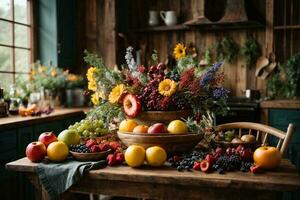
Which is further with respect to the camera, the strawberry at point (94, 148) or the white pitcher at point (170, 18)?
the white pitcher at point (170, 18)

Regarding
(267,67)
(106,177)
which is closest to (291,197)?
(267,67)

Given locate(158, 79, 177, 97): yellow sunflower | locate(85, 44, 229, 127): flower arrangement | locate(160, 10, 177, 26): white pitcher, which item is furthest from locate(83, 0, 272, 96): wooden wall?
locate(158, 79, 177, 97): yellow sunflower

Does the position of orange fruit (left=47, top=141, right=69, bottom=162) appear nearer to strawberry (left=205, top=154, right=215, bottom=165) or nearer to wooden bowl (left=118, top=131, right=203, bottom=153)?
wooden bowl (left=118, top=131, right=203, bottom=153)

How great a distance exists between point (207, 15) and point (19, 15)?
1.95 meters

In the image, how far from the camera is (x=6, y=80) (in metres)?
3.90

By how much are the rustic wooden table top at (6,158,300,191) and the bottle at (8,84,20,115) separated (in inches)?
77.9

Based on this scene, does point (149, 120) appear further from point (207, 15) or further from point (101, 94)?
Answer: point (207, 15)

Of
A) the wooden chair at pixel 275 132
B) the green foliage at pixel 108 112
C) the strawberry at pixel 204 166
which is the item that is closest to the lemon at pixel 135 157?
the strawberry at pixel 204 166

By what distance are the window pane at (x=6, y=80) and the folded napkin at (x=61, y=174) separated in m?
2.40

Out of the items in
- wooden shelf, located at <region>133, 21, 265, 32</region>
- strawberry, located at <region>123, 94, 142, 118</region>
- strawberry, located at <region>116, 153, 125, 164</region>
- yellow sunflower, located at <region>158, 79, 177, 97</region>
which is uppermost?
wooden shelf, located at <region>133, 21, 265, 32</region>

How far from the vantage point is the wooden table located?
1.42 meters

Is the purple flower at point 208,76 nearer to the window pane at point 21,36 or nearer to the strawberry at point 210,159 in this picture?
the strawberry at point 210,159

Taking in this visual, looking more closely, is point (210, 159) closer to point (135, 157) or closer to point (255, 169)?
point (255, 169)

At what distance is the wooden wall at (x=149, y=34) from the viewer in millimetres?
4465
